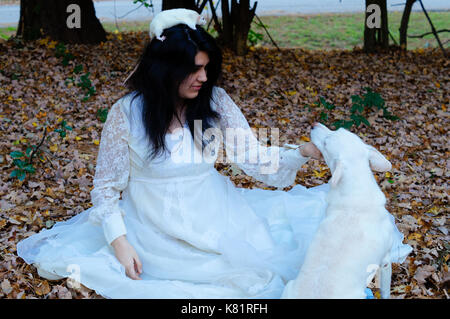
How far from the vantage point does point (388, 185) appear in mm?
4637

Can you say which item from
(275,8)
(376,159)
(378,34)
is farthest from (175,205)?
(275,8)

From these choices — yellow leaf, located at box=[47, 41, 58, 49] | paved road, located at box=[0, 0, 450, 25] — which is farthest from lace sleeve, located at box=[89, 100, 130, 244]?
paved road, located at box=[0, 0, 450, 25]

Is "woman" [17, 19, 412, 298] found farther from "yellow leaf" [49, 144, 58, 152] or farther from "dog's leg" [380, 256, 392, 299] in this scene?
"yellow leaf" [49, 144, 58, 152]

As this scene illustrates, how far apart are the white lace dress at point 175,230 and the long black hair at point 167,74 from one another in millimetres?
80

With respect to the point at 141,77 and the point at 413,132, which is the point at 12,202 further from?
the point at 413,132

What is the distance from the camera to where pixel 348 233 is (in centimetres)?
204

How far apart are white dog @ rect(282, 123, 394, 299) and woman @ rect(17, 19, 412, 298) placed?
327 mm

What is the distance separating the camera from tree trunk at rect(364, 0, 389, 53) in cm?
881

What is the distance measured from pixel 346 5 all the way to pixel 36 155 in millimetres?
15122

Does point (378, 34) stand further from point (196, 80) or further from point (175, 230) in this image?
point (175, 230)

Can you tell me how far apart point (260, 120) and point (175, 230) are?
13.0 ft

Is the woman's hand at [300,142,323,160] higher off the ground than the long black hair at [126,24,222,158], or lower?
lower

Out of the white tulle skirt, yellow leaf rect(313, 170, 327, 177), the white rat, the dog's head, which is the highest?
the white rat

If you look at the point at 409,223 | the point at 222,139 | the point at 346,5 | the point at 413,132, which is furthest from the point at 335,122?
the point at 346,5
